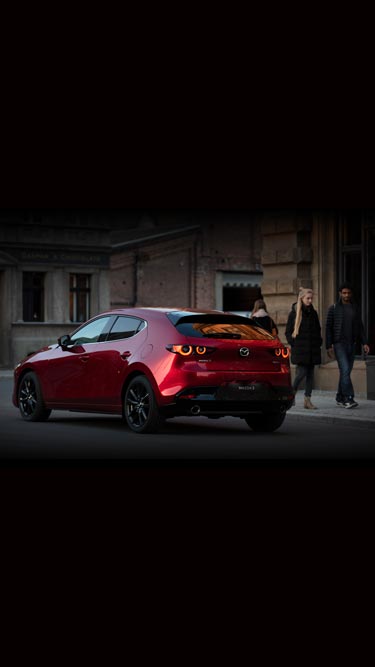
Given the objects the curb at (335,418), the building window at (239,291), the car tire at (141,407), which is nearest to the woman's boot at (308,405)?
the curb at (335,418)

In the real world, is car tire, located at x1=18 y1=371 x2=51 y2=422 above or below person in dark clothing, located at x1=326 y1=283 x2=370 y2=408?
below

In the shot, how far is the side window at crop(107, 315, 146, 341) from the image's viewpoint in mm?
15352

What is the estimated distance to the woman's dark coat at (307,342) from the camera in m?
18.7

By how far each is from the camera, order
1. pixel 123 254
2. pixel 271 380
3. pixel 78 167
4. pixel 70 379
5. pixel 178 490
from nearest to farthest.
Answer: pixel 78 167 → pixel 178 490 → pixel 271 380 → pixel 70 379 → pixel 123 254

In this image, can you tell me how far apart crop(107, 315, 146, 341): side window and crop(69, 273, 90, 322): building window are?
90.4 feet

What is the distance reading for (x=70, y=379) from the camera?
1620 centimetres

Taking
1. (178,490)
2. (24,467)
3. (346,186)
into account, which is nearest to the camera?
(346,186)

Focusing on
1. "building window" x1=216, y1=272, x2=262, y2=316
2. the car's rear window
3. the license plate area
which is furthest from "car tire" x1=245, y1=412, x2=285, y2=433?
"building window" x1=216, y1=272, x2=262, y2=316

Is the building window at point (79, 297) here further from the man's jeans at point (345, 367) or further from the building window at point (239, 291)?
the man's jeans at point (345, 367)

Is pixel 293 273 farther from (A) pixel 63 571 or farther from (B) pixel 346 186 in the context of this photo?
(A) pixel 63 571

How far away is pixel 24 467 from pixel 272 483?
2.60m

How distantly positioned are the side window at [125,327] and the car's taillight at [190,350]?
919 millimetres

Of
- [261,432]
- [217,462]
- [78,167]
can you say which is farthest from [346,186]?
[261,432]

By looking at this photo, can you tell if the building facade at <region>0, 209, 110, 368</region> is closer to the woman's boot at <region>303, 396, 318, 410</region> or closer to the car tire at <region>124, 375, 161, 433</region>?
the woman's boot at <region>303, 396, 318, 410</region>
